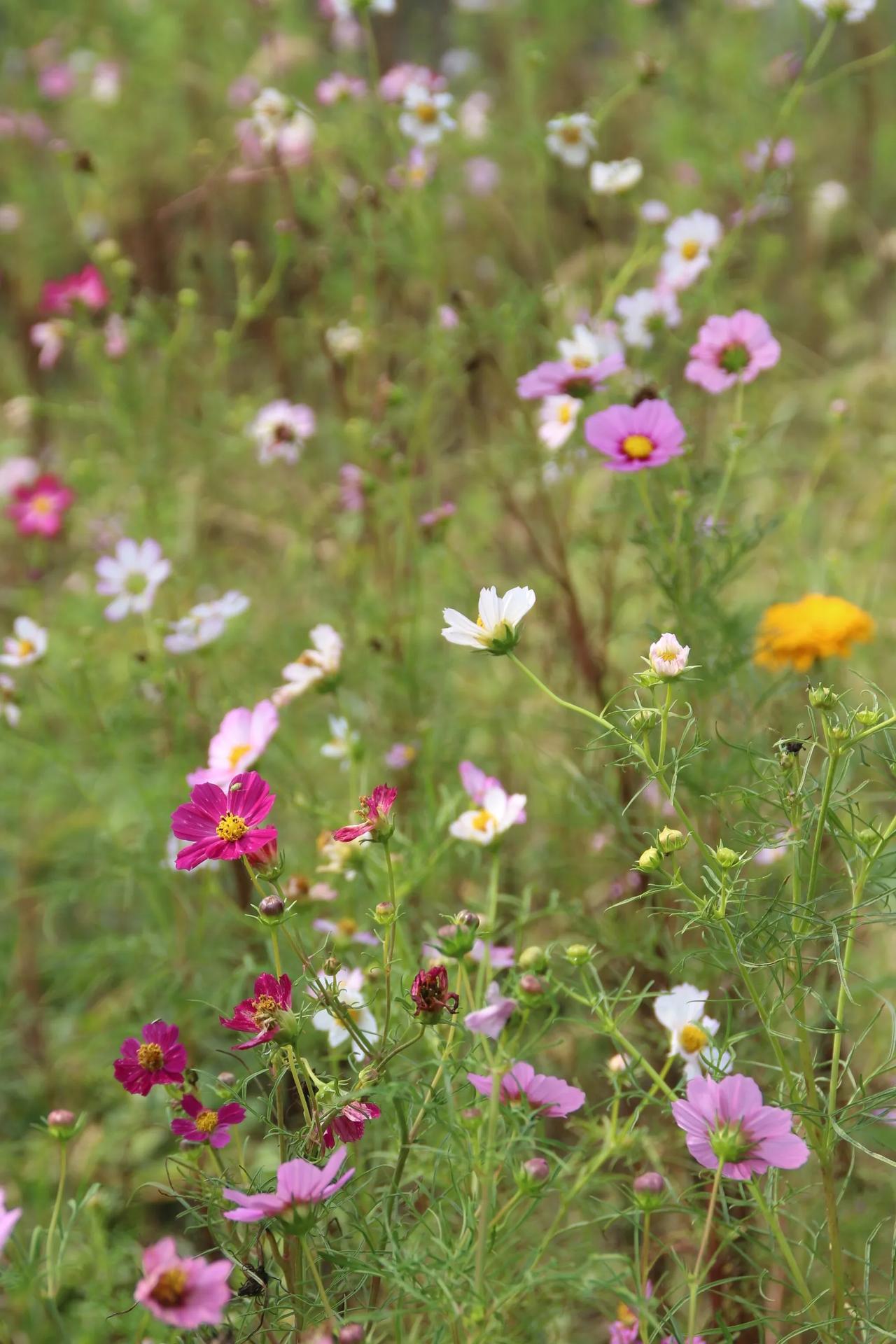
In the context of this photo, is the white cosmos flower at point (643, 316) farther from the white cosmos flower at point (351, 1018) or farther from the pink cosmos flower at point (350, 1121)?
the pink cosmos flower at point (350, 1121)

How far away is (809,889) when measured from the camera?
67 cm

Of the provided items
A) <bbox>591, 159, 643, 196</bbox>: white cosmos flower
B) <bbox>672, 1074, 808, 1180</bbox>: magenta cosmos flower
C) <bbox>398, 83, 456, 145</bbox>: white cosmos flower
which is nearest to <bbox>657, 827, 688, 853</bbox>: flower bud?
<bbox>672, 1074, 808, 1180</bbox>: magenta cosmos flower

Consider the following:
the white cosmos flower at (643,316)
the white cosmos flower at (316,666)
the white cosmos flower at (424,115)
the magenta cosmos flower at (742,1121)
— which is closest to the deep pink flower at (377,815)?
the magenta cosmos flower at (742,1121)

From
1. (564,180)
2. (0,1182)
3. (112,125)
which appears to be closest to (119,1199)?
(0,1182)

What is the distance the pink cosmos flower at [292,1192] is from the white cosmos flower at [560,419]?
2.29 feet

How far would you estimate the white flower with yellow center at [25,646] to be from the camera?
3.81 feet

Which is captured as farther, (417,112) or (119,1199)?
(417,112)

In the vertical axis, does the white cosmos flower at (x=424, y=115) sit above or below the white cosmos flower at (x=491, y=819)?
above

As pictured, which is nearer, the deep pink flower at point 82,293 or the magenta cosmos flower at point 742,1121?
the magenta cosmos flower at point 742,1121

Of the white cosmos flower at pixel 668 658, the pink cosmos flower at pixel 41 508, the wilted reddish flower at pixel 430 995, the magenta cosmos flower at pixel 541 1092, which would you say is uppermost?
the white cosmos flower at pixel 668 658

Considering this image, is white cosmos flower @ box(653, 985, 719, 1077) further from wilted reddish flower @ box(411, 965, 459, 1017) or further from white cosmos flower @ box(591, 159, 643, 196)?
white cosmos flower @ box(591, 159, 643, 196)

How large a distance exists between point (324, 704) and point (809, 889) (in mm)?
1030

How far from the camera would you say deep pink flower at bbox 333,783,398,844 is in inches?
26.6

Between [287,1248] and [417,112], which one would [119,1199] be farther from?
[417,112]
